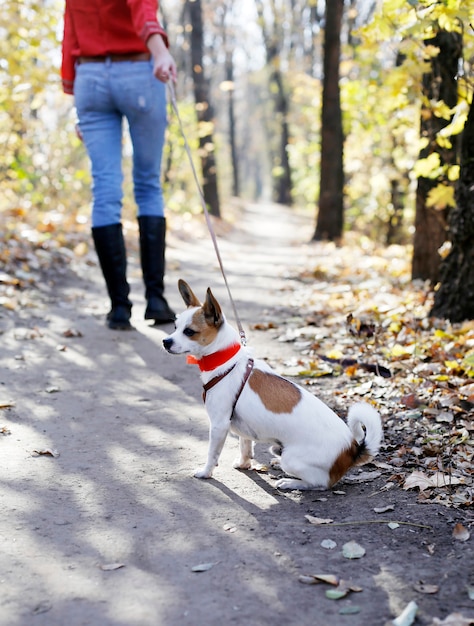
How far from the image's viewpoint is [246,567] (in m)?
2.37

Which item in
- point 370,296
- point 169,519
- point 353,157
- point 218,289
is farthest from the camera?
point 353,157

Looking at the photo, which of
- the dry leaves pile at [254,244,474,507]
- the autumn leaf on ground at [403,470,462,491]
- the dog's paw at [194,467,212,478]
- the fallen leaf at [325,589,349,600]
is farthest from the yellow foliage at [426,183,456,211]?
the fallen leaf at [325,589,349,600]

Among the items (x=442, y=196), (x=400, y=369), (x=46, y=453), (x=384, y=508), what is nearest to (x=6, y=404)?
(x=46, y=453)

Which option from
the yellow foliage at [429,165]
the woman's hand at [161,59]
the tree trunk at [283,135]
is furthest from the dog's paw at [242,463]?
the tree trunk at [283,135]

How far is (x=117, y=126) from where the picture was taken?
528cm

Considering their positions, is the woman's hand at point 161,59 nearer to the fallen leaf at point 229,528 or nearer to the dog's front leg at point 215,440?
the dog's front leg at point 215,440

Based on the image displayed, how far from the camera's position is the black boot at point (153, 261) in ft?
17.9

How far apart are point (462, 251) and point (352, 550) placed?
3.30 metres

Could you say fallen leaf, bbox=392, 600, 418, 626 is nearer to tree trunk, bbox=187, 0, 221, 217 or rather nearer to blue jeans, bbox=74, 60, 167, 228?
blue jeans, bbox=74, 60, 167, 228

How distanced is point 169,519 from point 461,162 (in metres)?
3.74

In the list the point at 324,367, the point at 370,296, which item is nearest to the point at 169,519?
the point at 324,367

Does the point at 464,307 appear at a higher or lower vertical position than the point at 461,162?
lower

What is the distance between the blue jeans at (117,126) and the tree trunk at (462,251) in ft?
7.57

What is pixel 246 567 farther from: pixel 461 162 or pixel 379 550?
pixel 461 162
